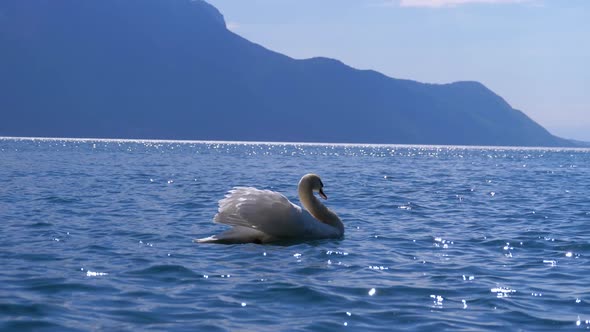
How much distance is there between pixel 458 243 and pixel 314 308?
655 centimetres

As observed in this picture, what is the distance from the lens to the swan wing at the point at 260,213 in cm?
1437

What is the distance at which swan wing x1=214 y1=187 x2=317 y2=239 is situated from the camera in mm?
14367

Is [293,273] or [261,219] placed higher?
[261,219]

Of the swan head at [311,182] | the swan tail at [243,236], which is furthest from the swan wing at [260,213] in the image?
the swan head at [311,182]

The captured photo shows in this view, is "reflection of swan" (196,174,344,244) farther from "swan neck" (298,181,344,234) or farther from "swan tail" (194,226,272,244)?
"swan neck" (298,181,344,234)

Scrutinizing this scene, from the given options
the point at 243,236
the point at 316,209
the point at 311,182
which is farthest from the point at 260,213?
the point at 311,182

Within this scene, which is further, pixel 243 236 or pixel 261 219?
pixel 243 236

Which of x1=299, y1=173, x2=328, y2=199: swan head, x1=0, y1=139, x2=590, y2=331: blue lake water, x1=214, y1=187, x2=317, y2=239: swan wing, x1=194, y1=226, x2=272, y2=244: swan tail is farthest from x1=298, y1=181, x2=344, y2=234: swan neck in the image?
x1=194, y1=226, x2=272, y2=244: swan tail

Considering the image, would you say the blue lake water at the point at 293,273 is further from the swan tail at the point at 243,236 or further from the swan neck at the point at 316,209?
the swan neck at the point at 316,209

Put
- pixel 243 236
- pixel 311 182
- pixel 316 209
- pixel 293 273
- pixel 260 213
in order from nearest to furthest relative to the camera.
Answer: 1. pixel 293 273
2. pixel 260 213
3. pixel 243 236
4. pixel 316 209
5. pixel 311 182

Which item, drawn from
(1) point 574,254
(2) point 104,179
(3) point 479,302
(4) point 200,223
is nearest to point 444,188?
(2) point 104,179

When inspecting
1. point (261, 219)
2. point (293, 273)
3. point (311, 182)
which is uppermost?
point (311, 182)

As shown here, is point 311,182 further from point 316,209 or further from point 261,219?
point 261,219

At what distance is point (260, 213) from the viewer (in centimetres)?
1441
